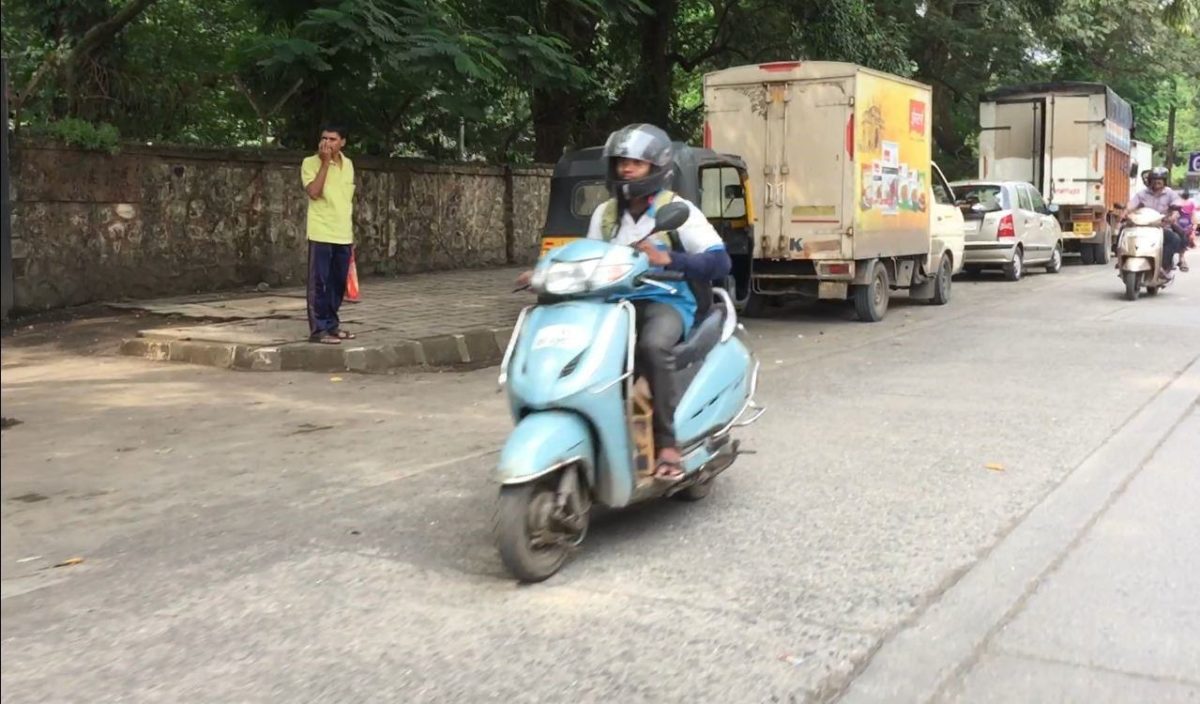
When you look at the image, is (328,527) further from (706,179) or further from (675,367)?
(706,179)

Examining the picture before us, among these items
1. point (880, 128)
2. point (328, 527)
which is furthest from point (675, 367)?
point (880, 128)

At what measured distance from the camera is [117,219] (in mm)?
12312

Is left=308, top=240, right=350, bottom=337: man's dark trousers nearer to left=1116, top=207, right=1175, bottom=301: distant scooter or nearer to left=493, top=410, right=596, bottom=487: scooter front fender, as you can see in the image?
left=493, top=410, right=596, bottom=487: scooter front fender

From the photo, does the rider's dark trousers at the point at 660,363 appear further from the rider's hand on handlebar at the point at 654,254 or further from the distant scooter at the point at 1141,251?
the distant scooter at the point at 1141,251

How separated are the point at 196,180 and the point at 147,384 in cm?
537

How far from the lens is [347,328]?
10414mm

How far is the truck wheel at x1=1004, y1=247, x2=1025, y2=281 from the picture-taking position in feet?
61.9

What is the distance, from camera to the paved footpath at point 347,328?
924 cm

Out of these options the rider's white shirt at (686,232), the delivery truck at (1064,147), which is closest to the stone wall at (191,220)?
the rider's white shirt at (686,232)

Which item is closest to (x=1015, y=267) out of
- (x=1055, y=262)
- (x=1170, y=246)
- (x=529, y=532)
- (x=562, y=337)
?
(x=1055, y=262)

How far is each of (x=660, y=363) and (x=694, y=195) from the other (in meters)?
6.80

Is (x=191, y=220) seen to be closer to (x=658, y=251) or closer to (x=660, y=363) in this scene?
(x=658, y=251)

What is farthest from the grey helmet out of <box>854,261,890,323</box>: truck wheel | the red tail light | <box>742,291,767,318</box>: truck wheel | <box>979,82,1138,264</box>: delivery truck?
<box>979,82,1138,264</box>: delivery truck

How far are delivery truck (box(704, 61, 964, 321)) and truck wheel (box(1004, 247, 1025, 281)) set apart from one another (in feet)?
19.6
